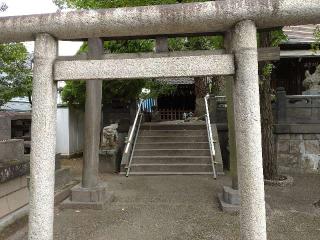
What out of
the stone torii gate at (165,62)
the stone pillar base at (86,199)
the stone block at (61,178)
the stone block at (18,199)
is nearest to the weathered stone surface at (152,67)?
the stone torii gate at (165,62)

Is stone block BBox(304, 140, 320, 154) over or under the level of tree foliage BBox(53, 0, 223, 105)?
under

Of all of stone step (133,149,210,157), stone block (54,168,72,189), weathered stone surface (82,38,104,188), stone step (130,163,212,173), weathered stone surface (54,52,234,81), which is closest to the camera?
weathered stone surface (54,52,234,81)

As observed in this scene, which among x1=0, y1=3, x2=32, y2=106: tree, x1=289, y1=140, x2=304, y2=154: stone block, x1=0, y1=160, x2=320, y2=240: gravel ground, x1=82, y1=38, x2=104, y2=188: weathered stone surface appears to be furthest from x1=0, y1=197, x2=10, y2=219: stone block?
x1=289, y1=140, x2=304, y2=154: stone block

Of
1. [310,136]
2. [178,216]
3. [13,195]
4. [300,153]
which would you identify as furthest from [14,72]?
[310,136]

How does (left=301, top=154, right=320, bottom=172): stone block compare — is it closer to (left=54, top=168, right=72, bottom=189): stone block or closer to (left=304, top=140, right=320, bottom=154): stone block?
(left=304, top=140, right=320, bottom=154): stone block

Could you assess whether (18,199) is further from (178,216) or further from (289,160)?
(289,160)

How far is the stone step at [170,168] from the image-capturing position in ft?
33.6

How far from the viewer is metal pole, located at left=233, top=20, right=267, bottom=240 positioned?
3289 mm

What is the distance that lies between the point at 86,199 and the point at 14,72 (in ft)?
21.6

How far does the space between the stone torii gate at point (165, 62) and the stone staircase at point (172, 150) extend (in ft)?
22.0

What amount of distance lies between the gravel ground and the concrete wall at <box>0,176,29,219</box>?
416 millimetres

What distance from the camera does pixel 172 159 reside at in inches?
425

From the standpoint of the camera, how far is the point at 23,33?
3.58 metres

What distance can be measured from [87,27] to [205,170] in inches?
294
